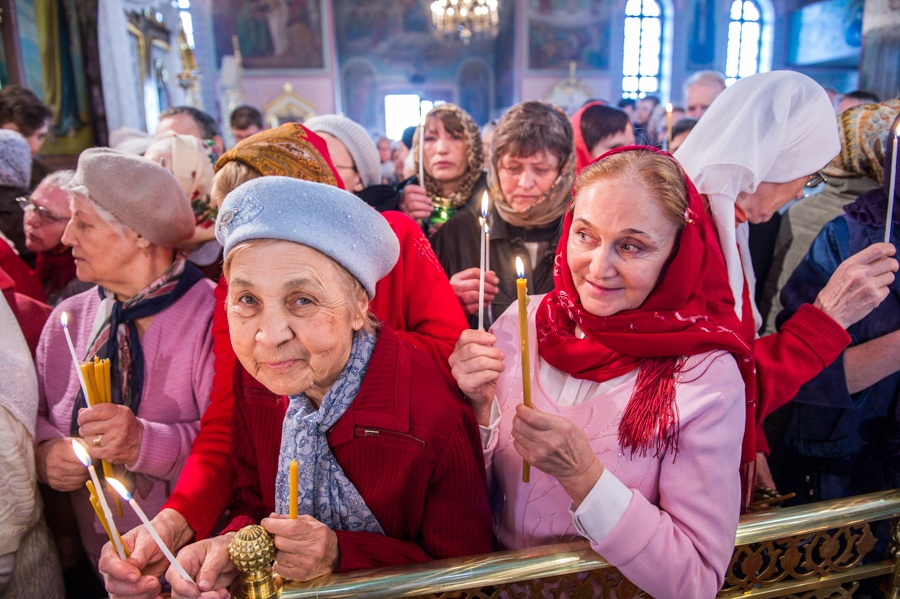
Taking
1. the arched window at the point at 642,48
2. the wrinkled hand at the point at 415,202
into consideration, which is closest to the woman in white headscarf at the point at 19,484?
the wrinkled hand at the point at 415,202

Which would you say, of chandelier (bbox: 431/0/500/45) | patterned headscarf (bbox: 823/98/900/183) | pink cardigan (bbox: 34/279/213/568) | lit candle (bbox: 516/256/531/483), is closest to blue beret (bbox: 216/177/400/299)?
lit candle (bbox: 516/256/531/483)

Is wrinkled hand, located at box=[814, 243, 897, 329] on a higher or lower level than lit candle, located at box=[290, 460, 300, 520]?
higher

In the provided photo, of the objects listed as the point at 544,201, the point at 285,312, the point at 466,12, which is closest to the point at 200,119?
the point at 544,201

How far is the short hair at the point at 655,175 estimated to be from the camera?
4.21ft

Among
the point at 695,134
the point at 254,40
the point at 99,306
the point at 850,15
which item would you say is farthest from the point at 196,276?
the point at 850,15

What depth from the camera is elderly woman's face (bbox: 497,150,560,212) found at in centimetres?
243

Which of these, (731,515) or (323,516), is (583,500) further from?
(323,516)

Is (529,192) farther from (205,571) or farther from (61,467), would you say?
(61,467)

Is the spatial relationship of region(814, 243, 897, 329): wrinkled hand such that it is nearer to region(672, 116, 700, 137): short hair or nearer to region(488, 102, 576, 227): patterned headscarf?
region(488, 102, 576, 227): patterned headscarf

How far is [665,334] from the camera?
128cm

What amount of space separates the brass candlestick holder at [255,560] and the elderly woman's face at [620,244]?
897mm

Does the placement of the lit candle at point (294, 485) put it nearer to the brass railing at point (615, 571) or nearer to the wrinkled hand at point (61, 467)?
the brass railing at point (615, 571)

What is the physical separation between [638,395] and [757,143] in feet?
2.96

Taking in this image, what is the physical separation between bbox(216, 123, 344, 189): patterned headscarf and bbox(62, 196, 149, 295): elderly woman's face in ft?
1.32
